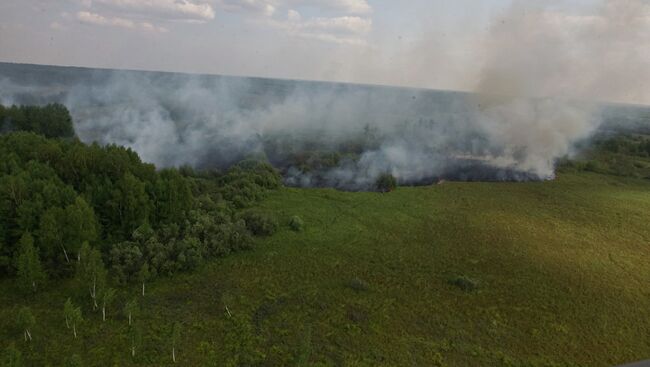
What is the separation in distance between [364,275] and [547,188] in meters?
42.1

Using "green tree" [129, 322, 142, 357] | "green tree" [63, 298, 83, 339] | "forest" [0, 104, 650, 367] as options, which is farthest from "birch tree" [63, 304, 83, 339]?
"green tree" [129, 322, 142, 357]

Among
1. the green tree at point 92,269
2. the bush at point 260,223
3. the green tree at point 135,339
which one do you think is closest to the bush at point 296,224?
Result: the bush at point 260,223

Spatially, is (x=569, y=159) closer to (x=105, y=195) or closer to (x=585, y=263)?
(x=585, y=263)

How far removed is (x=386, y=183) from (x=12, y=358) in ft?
154

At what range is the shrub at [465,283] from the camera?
33.9 meters

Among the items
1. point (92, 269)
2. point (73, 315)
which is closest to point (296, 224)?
point (92, 269)

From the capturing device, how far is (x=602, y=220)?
5047cm

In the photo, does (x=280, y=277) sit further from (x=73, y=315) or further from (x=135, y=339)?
(x=73, y=315)

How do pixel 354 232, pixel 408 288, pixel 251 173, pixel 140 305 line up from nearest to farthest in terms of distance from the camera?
pixel 140 305 < pixel 408 288 < pixel 354 232 < pixel 251 173

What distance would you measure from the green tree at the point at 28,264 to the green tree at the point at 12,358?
709 cm

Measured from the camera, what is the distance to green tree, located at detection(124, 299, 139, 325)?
28109mm

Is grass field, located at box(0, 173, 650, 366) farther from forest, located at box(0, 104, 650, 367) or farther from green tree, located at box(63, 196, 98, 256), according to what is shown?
green tree, located at box(63, 196, 98, 256)

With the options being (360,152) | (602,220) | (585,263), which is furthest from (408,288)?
(360,152)

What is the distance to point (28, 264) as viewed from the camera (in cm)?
2909
